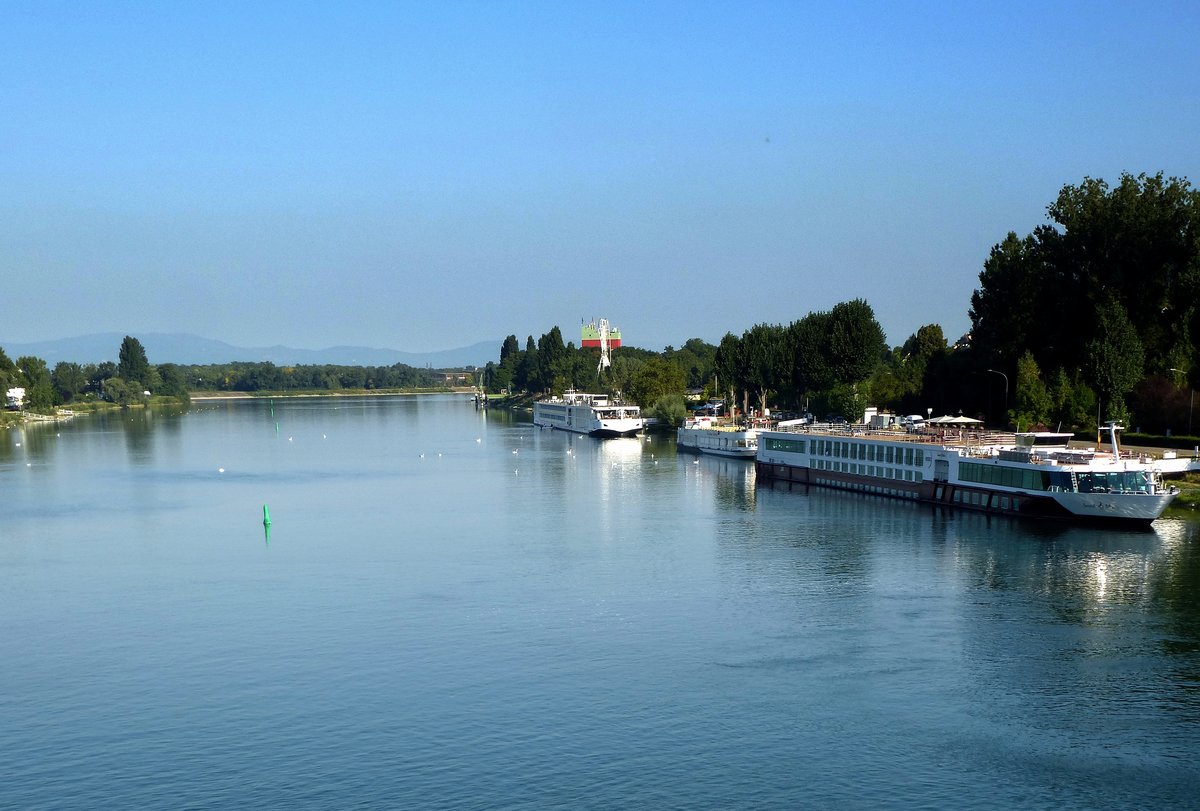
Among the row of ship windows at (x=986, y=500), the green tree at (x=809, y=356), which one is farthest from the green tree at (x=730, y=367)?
the row of ship windows at (x=986, y=500)

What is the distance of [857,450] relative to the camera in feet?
287

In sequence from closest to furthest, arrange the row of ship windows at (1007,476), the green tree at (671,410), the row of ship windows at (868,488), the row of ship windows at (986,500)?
the row of ship windows at (1007,476), the row of ship windows at (986,500), the row of ship windows at (868,488), the green tree at (671,410)

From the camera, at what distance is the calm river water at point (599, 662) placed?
30156mm

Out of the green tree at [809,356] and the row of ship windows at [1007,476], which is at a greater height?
the green tree at [809,356]

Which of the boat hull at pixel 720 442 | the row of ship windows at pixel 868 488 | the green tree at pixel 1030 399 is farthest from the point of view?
the boat hull at pixel 720 442

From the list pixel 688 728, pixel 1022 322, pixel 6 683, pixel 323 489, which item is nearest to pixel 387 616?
pixel 6 683

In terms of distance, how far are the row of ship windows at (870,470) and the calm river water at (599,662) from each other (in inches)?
224

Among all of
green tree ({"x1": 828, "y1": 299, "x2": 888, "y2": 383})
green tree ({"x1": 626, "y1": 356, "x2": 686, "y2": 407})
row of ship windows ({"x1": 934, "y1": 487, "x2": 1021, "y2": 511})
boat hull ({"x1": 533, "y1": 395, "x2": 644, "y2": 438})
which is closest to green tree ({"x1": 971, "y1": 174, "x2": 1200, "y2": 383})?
green tree ({"x1": 828, "y1": 299, "x2": 888, "y2": 383})

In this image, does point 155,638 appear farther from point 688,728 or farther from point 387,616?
point 688,728

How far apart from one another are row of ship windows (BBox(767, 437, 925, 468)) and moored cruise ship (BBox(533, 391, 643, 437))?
53.7 m

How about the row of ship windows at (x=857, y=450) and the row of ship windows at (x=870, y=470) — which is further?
the row of ship windows at (x=857, y=450)

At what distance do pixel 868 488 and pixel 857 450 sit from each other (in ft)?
11.5

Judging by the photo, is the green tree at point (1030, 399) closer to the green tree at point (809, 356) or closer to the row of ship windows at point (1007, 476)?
the row of ship windows at point (1007, 476)

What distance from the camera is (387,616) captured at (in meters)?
46.5
